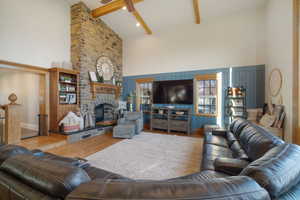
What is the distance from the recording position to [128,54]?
6328 millimetres

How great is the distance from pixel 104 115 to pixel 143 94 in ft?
6.56

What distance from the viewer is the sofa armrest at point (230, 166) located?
136cm

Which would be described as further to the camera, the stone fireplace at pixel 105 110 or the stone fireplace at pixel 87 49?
the stone fireplace at pixel 105 110

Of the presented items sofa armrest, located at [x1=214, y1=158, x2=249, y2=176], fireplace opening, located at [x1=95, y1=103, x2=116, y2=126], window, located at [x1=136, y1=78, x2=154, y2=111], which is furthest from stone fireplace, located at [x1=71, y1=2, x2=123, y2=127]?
sofa armrest, located at [x1=214, y1=158, x2=249, y2=176]

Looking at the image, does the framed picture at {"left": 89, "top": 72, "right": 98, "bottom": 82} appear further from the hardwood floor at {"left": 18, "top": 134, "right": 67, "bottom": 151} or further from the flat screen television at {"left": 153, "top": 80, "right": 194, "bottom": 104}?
the flat screen television at {"left": 153, "top": 80, "right": 194, "bottom": 104}

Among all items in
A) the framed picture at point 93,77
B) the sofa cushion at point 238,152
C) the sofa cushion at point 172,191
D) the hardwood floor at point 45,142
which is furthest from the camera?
the framed picture at point 93,77

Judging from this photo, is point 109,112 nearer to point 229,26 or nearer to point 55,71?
point 55,71

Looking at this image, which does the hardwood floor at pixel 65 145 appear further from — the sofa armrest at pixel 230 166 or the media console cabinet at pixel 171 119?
the sofa armrest at pixel 230 166

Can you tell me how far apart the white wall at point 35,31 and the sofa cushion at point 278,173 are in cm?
509

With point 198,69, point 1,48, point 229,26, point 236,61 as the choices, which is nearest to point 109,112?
point 1,48

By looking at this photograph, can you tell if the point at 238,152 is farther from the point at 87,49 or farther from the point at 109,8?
the point at 109,8

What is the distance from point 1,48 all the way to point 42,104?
69.2 inches

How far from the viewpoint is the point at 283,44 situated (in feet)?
10.2

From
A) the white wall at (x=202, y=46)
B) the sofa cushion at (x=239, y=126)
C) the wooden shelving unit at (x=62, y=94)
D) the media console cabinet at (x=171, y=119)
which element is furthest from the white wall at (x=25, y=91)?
the sofa cushion at (x=239, y=126)
